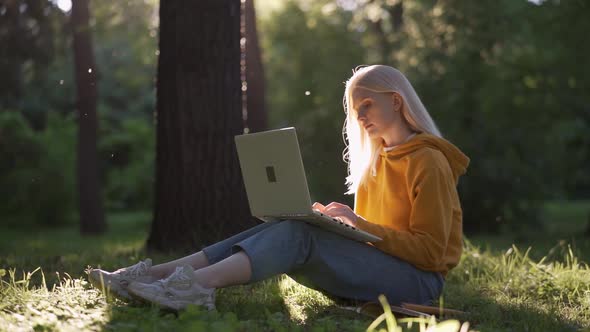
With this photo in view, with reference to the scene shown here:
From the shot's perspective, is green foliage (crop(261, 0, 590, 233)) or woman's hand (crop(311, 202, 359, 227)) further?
green foliage (crop(261, 0, 590, 233))

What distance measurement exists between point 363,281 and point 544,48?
31.4 ft

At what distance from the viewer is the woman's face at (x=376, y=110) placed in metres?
3.90

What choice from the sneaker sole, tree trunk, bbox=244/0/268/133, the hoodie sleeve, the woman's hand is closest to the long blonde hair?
the hoodie sleeve

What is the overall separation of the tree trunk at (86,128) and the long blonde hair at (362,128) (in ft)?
29.1

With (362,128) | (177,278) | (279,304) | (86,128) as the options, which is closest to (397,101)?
(362,128)

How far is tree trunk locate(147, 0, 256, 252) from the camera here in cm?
568

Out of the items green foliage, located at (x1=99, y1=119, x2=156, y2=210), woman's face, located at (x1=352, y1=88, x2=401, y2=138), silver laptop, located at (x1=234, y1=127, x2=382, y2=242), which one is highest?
woman's face, located at (x1=352, y1=88, x2=401, y2=138)

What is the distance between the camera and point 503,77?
1405 centimetres

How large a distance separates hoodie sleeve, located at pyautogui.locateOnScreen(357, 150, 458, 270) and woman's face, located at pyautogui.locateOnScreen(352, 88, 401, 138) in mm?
313

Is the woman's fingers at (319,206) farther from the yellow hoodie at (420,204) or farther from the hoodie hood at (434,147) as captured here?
the hoodie hood at (434,147)

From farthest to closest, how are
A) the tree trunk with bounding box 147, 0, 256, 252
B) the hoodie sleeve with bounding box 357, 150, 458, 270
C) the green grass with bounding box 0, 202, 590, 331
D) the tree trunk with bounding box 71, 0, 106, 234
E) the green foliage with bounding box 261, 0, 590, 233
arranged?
the tree trunk with bounding box 71, 0, 106, 234, the green foliage with bounding box 261, 0, 590, 233, the tree trunk with bounding box 147, 0, 256, 252, the hoodie sleeve with bounding box 357, 150, 458, 270, the green grass with bounding box 0, 202, 590, 331

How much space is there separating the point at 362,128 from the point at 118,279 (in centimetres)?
147

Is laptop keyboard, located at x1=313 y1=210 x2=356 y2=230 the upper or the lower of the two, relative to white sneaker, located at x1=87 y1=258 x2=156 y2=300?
upper

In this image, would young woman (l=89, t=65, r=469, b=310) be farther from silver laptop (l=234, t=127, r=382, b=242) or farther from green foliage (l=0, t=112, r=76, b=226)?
green foliage (l=0, t=112, r=76, b=226)
